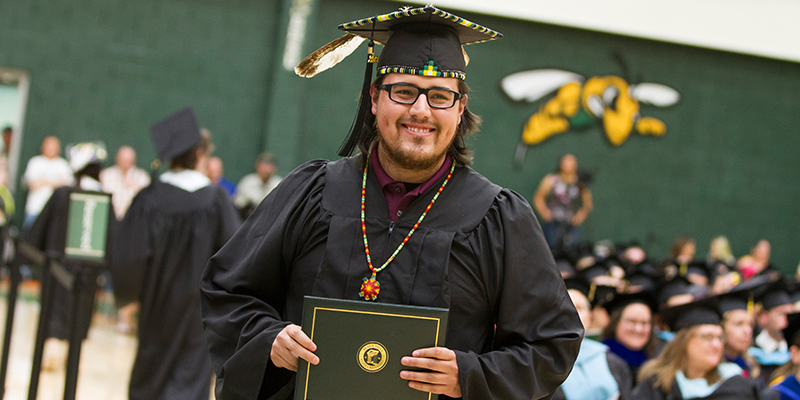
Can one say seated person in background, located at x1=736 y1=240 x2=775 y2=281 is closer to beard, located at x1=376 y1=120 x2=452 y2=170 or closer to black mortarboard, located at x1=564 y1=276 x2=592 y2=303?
black mortarboard, located at x1=564 y1=276 x2=592 y2=303

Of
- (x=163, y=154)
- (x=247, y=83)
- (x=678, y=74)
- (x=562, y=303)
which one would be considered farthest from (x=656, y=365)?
(x=678, y=74)

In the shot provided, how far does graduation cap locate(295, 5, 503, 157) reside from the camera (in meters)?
2.19

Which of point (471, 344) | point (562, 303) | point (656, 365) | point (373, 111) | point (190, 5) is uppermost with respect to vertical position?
point (190, 5)

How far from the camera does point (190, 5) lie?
12.3 meters

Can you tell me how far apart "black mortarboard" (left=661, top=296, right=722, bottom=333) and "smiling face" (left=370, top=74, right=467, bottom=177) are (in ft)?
11.1

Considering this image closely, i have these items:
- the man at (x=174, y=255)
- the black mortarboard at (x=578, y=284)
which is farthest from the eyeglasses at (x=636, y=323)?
the man at (x=174, y=255)

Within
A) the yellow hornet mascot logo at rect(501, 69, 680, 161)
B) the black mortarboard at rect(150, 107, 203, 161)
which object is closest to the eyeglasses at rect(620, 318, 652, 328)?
the black mortarboard at rect(150, 107, 203, 161)

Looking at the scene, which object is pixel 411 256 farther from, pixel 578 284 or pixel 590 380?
pixel 578 284

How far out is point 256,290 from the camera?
7.34ft

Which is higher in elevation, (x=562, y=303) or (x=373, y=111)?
(x=373, y=111)

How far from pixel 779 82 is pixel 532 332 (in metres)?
14.0

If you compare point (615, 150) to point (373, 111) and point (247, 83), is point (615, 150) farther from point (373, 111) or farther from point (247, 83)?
point (373, 111)

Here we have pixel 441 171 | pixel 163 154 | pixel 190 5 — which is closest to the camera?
pixel 441 171

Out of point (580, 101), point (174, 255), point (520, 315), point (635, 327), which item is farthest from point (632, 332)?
point (580, 101)
